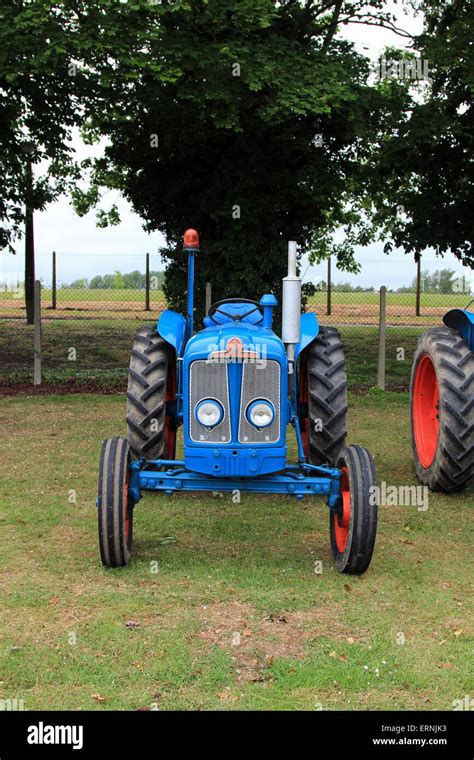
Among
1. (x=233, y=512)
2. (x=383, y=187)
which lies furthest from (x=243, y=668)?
(x=383, y=187)

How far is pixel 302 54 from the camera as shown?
12.8m

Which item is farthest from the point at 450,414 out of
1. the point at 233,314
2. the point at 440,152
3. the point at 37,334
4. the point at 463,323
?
the point at 440,152

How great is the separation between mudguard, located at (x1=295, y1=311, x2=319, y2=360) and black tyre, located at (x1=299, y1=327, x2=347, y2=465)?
0.43ft

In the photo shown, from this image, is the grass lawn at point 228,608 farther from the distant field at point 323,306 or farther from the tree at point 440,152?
the distant field at point 323,306

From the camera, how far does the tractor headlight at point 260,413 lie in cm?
516

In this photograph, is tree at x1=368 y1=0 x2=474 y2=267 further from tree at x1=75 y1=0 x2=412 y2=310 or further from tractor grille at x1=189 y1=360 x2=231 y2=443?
tractor grille at x1=189 y1=360 x2=231 y2=443

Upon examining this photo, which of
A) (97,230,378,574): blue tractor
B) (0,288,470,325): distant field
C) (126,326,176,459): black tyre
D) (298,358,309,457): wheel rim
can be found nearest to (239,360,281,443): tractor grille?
(97,230,378,574): blue tractor

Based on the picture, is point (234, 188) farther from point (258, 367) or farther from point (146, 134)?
point (258, 367)

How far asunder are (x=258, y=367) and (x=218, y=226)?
9.86 m

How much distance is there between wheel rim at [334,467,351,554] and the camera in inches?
202

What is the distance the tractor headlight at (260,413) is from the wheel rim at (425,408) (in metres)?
2.68

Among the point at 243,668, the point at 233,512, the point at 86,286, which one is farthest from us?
the point at 86,286

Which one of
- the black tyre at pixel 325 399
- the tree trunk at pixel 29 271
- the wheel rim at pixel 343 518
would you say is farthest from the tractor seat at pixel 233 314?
the tree trunk at pixel 29 271

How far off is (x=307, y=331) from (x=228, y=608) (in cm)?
256
